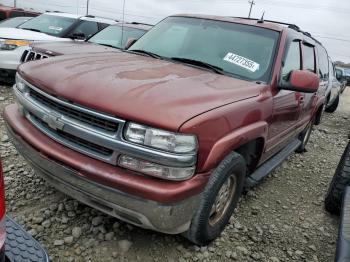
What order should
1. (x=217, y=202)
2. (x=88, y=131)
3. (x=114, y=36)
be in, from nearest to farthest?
1. (x=88, y=131)
2. (x=217, y=202)
3. (x=114, y=36)

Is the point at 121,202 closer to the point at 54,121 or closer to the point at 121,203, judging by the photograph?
the point at 121,203

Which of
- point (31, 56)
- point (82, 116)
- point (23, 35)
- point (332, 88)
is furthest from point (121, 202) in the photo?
point (332, 88)

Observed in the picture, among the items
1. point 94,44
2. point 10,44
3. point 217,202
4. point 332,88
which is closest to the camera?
point 217,202

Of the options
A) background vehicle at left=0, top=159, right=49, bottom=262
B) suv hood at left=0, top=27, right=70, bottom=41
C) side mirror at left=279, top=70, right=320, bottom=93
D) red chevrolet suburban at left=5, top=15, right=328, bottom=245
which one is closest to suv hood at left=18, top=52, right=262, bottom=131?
red chevrolet suburban at left=5, top=15, right=328, bottom=245

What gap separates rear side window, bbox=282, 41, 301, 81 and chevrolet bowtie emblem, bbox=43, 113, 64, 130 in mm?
2093

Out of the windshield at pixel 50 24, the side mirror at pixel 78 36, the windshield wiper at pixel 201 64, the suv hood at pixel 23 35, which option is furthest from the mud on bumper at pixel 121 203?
the windshield at pixel 50 24

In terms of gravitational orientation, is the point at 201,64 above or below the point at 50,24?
above

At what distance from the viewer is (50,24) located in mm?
8289

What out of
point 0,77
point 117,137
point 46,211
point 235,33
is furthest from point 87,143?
point 0,77

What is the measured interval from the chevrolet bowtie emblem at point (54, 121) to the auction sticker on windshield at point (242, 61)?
1.67 meters

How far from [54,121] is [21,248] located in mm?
1096

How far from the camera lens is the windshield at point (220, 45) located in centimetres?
340

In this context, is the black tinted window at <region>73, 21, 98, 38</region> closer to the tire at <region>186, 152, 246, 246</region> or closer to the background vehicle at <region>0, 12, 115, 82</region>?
the background vehicle at <region>0, 12, 115, 82</region>

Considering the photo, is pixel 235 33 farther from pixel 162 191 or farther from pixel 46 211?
pixel 46 211
